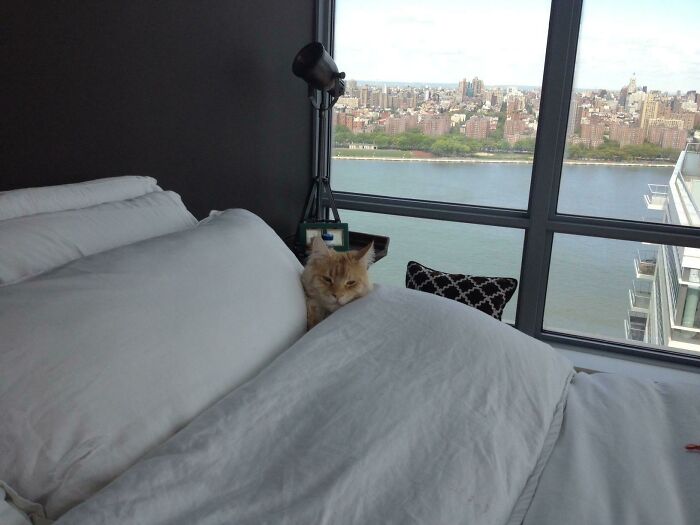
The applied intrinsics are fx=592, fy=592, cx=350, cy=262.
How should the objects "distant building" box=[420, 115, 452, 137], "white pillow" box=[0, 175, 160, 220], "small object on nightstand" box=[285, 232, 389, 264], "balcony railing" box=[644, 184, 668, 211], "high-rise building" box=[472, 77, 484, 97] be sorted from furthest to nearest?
1. "distant building" box=[420, 115, 452, 137]
2. "high-rise building" box=[472, 77, 484, 97]
3. "balcony railing" box=[644, 184, 668, 211]
4. "small object on nightstand" box=[285, 232, 389, 264]
5. "white pillow" box=[0, 175, 160, 220]

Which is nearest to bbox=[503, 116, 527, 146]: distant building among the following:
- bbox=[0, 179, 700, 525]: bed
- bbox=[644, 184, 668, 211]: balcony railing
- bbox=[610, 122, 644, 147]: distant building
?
bbox=[610, 122, 644, 147]: distant building

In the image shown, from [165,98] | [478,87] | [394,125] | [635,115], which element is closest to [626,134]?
[635,115]

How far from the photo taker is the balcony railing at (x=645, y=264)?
A: 290cm

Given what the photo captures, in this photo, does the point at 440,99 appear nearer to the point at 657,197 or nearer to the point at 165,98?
the point at 657,197

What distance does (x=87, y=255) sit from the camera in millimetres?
1138

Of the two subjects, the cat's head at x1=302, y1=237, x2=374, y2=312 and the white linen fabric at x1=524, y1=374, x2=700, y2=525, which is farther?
the cat's head at x1=302, y1=237, x2=374, y2=312

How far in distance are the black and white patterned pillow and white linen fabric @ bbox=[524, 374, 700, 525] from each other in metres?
0.66

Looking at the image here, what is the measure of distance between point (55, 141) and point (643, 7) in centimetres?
255

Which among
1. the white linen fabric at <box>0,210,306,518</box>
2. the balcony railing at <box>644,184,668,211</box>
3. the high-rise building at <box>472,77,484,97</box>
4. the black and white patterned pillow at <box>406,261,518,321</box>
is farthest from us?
the high-rise building at <box>472,77,484,97</box>

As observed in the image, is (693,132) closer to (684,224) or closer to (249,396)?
(684,224)

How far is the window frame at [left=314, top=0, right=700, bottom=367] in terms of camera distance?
9.00ft

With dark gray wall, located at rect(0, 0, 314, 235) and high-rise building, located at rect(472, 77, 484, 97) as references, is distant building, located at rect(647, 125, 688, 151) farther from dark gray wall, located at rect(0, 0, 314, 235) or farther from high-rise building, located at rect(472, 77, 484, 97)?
dark gray wall, located at rect(0, 0, 314, 235)

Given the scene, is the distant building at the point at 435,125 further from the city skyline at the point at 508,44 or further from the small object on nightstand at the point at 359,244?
the small object on nightstand at the point at 359,244

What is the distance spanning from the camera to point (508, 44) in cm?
293
